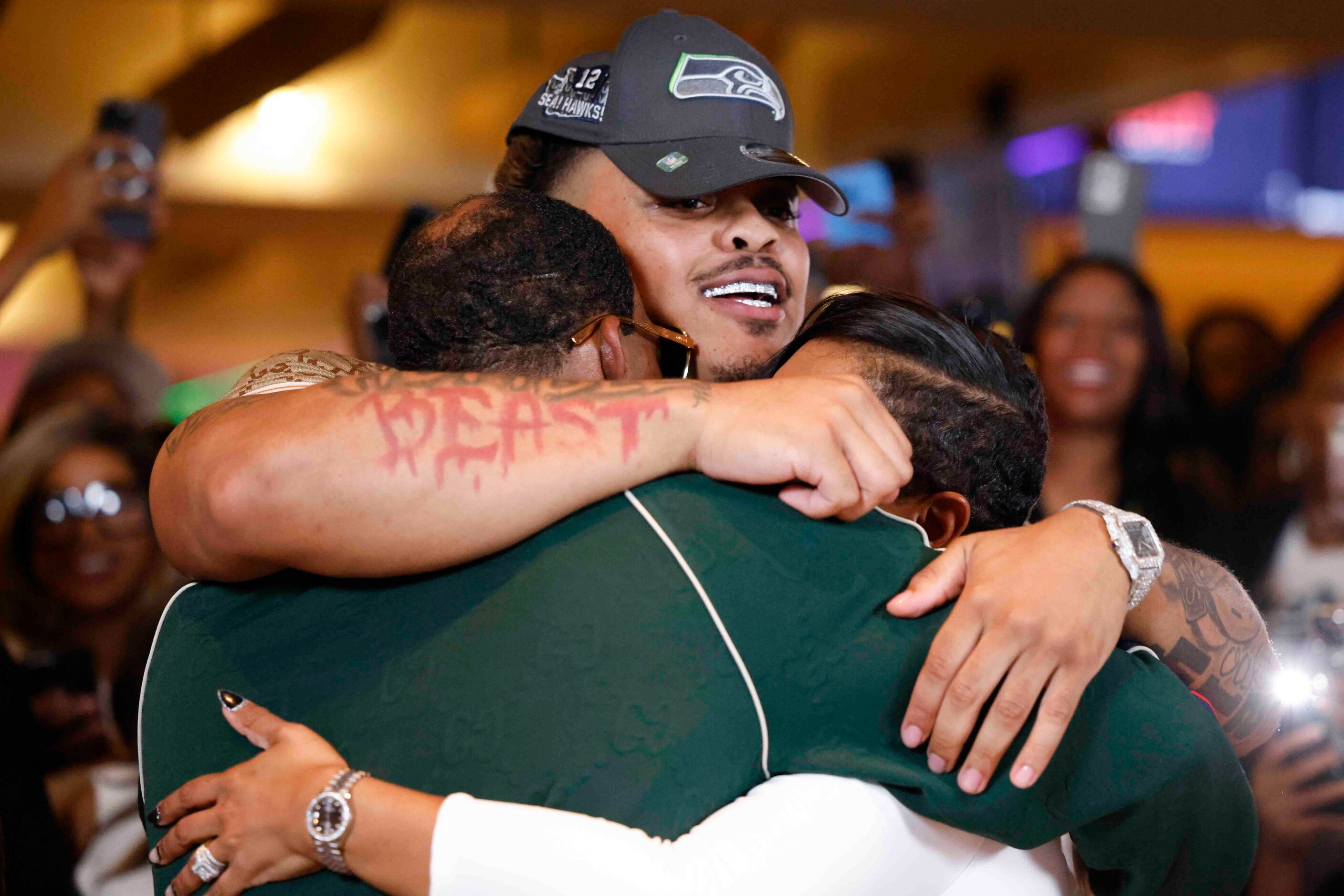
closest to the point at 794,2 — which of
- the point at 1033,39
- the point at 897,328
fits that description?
the point at 1033,39

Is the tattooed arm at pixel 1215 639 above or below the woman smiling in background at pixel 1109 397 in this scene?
above

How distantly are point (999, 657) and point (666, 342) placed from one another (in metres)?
0.47

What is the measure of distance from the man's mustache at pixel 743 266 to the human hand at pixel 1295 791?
911 millimetres

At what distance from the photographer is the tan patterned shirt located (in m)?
1.15

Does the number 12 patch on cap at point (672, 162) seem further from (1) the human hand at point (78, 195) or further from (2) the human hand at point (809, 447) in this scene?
(1) the human hand at point (78, 195)

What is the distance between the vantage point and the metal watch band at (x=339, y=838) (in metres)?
0.94

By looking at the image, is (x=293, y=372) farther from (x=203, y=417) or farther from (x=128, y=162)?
(x=128, y=162)

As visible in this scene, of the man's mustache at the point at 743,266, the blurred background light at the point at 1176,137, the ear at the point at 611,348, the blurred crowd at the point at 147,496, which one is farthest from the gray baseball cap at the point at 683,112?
the blurred background light at the point at 1176,137

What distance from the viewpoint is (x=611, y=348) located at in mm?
1129

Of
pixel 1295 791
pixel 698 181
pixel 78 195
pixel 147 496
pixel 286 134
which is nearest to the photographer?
pixel 698 181

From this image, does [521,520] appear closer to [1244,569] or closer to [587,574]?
[587,574]

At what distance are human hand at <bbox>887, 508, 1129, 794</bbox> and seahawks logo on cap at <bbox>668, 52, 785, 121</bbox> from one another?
2.77 feet

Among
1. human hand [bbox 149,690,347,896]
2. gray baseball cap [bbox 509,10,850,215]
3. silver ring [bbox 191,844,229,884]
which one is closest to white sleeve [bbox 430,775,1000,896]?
human hand [bbox 149,690,347,896]

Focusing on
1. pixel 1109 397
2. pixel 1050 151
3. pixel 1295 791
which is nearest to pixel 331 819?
pixel 1295 791
